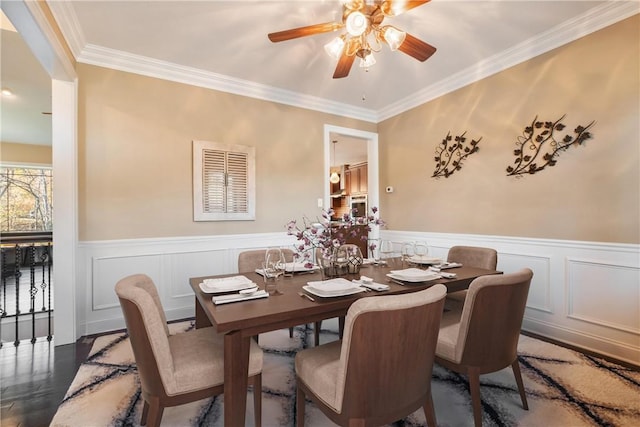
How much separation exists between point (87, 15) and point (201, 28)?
0.86 metres

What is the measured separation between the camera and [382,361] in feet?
3.60

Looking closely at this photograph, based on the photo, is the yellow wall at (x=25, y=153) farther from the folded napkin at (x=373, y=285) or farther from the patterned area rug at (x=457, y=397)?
the folded napkin at (x=373, y=285)

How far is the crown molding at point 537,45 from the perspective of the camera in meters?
2.24

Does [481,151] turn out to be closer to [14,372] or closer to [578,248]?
[578,248]

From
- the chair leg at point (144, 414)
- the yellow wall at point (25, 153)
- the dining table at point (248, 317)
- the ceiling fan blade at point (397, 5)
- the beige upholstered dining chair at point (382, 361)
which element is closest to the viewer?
the beige upholstered dining chair at point (382, 361)

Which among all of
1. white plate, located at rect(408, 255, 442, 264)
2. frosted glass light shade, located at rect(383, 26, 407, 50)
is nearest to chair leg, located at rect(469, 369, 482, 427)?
white plate, located at rect(408, 255, 442, 264)

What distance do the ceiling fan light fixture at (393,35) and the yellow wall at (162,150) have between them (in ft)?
6.55

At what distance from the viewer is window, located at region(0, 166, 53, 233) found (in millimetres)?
6051

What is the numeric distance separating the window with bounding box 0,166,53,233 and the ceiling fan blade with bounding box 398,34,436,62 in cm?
788

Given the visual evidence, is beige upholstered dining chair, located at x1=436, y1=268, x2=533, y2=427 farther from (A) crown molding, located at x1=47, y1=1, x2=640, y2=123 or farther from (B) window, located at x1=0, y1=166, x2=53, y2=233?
(B) window, located at x1=0, y1=166, x2=53, y2=233

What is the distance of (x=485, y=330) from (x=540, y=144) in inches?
84.0

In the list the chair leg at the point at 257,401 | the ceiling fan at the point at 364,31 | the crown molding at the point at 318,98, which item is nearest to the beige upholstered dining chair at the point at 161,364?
the chair leg at the point at 257,401

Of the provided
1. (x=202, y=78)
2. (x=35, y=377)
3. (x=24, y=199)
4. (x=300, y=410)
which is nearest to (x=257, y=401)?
(x=300, y=410)

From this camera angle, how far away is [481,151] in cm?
317
